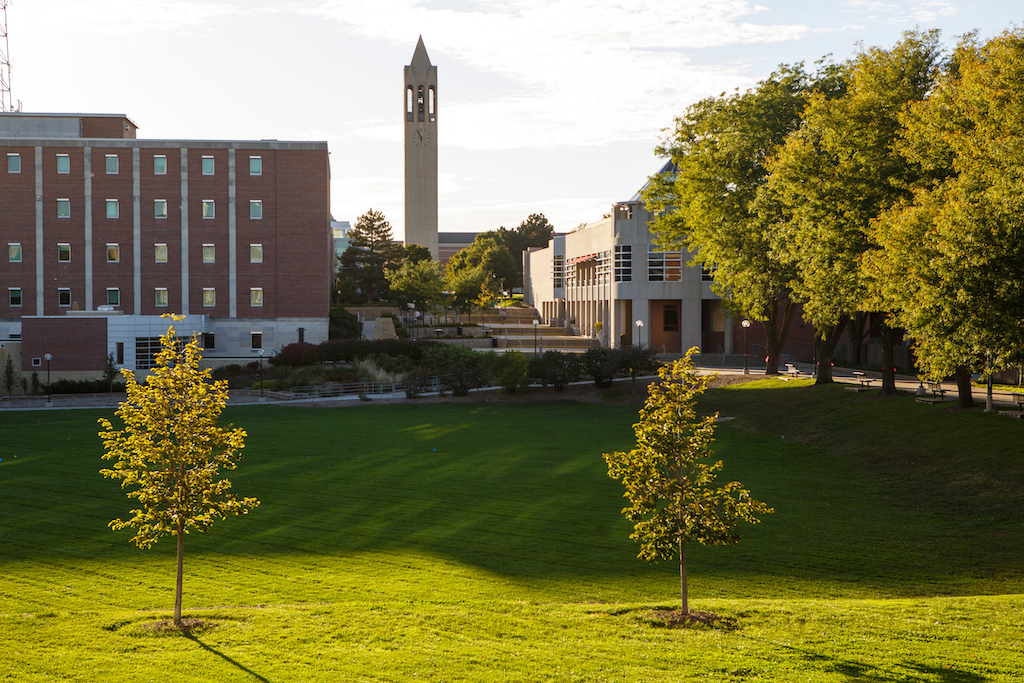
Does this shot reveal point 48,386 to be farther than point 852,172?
Yes

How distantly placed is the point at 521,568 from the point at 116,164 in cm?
5943

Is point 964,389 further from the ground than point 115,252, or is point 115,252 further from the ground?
point 115,252

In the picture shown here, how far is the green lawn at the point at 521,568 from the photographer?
11.4 metres

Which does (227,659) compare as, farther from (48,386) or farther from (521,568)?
(48,386)

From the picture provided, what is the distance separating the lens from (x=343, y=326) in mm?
72625

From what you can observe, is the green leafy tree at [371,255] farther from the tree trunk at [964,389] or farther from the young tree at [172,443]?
the young tree at [172,443]

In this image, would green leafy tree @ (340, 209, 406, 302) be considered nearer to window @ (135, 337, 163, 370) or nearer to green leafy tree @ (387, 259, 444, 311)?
green leafy tree @ (387, 259, 444, 311)

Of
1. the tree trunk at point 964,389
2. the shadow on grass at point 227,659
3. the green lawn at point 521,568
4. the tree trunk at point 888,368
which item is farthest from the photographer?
the tree trunk at point 888,368

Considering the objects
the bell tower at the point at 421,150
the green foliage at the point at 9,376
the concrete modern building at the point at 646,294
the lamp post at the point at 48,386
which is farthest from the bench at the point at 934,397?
the bell tower at the point at 421,150

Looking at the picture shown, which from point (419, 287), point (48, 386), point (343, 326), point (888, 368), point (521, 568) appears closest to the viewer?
point (521, 568)

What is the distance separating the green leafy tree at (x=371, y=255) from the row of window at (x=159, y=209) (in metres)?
35.6

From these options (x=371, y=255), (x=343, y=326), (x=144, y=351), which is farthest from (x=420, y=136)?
(x=144, y=351)

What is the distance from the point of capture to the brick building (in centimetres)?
6406

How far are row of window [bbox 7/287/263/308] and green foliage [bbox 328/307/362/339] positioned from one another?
6.88 meters
